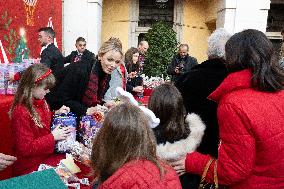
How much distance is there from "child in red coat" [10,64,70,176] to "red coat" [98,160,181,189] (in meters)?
1.02

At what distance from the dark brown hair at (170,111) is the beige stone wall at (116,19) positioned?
10.5m

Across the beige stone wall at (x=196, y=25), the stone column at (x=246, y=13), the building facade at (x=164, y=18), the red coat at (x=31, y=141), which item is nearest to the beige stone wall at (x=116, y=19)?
the building facade at (x=164, y=18)

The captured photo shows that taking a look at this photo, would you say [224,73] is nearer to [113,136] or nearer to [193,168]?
[193,168]

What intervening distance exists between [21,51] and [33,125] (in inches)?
115

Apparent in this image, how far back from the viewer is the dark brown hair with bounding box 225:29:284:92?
5.75 feet

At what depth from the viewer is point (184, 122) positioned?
2189mm

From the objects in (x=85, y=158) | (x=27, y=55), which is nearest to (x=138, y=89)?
(x=27, y=55)

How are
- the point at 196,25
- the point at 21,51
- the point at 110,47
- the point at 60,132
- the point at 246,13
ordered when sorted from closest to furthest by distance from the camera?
the point at 60,132
the point at 110,47
the point at 21,51
the point at 246,13
the point at 196,25

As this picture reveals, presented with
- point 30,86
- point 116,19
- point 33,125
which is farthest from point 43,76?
point 116,19

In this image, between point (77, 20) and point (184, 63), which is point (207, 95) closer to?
point (184, 63)

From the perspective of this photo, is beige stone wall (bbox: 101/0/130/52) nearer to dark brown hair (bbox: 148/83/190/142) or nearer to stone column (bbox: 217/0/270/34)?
stone column (bbox: 217/0/270/34)

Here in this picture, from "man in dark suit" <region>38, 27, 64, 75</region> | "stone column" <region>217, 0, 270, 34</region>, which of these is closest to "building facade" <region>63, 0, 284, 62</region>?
"stone column" <region>217, 0, 270, 34</region>

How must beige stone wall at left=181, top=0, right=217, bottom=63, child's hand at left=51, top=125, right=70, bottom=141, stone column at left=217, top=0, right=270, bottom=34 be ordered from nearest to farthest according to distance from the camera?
child's hand at left=51, top=125, right=70, bottom=141 < stone column at left=217, top=0, right=270, bottom=34 < beige stone wall at left=181, top=0, right=217, bottom=63

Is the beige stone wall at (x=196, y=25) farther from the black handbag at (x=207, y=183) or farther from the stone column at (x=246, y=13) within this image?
the black handbag at (x=207, y=183)
